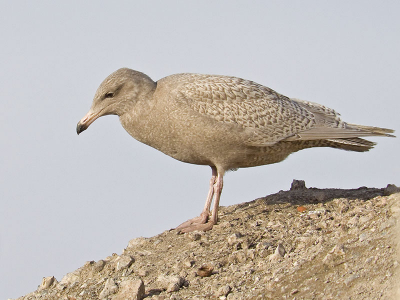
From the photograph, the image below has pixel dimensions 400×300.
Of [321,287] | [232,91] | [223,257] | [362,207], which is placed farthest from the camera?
[232,91]

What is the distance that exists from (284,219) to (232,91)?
2.54 metres

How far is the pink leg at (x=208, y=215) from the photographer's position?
10930 millimetres

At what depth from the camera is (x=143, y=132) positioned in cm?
1082

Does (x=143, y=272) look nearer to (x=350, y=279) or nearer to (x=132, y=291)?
(x=132, y=291)

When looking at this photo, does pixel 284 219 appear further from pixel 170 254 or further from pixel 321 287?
pixel 321 287

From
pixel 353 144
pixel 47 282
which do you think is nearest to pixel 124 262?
pixel 47 282

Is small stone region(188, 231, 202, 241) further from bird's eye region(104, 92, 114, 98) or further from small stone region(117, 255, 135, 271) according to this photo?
bird's eye region(104, 92, 114, 98)

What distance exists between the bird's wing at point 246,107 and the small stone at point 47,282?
12.2 ft

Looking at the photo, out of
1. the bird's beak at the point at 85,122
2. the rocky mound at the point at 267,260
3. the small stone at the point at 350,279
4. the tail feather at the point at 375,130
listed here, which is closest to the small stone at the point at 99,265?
the rocky mound at the point at 267,260

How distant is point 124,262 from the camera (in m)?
9.80

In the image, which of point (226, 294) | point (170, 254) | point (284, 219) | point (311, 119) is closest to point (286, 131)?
point (311, 119)

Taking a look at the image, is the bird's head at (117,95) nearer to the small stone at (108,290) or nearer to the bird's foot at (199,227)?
the bird's foot at (199,227)

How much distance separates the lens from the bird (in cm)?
1062

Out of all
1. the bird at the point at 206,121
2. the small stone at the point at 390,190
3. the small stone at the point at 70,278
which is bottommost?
the small stone at the point at 70,278
